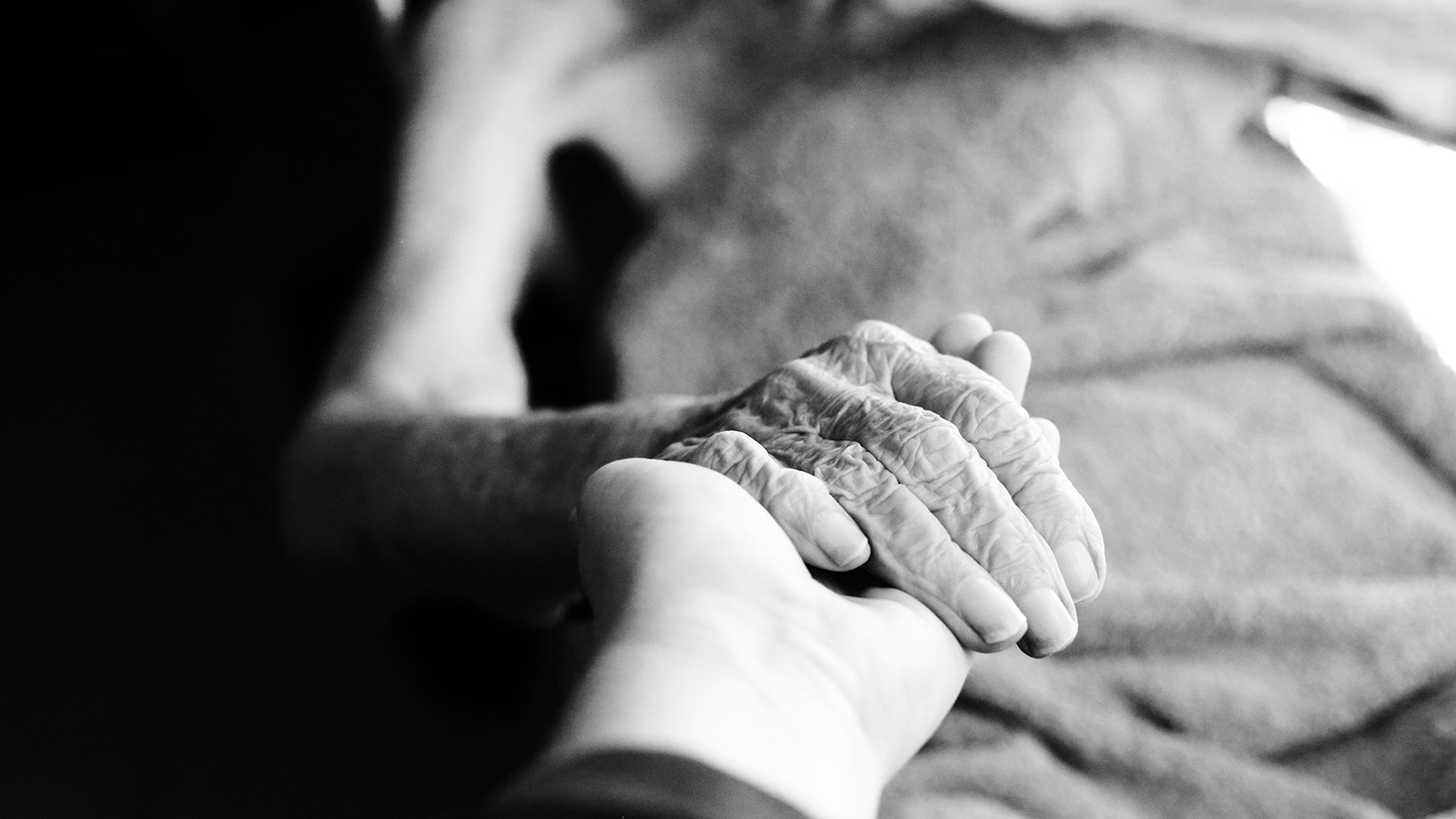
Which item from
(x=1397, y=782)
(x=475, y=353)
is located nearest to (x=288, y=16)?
(x=475, y=353)

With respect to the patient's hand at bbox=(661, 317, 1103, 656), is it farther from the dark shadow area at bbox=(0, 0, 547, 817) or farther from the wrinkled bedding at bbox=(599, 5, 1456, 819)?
the dark shadow area at bbox=(0, 0, 547, 817)

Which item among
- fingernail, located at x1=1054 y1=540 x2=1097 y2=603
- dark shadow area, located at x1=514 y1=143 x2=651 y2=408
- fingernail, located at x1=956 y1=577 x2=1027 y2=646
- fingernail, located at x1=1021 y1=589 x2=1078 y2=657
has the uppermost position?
fingernail, located at x1=956 y1=577 x2=1027 y2=646

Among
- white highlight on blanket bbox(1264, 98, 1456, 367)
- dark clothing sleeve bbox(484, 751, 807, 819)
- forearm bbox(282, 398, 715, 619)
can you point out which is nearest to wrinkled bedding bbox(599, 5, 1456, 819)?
white highlight on blanket bbox(1264, 98, 1456, 367)

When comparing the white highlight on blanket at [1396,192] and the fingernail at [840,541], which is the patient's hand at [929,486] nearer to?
the fingernail at [840,541]

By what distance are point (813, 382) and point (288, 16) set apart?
0.75 metres

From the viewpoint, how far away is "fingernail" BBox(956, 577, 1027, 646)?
396 mm

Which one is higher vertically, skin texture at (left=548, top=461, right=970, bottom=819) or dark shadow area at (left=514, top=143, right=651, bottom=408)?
skin texture at (left=548, top=461, right=970, bottom=819)

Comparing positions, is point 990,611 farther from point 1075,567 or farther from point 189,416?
point 189,416

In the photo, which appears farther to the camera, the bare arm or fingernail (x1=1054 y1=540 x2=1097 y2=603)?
the bare arm

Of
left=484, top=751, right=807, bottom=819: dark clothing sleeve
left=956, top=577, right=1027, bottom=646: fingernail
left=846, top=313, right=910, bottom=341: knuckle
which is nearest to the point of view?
left=484, top=751, right=807, bottom=819: dark clothing sleeve

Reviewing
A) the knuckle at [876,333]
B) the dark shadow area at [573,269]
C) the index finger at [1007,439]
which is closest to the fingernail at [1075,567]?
the index finger at [1007,439]

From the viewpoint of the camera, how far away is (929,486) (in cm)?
44

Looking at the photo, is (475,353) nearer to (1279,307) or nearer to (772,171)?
(772,171)

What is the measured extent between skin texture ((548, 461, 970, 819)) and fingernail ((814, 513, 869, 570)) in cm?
1
